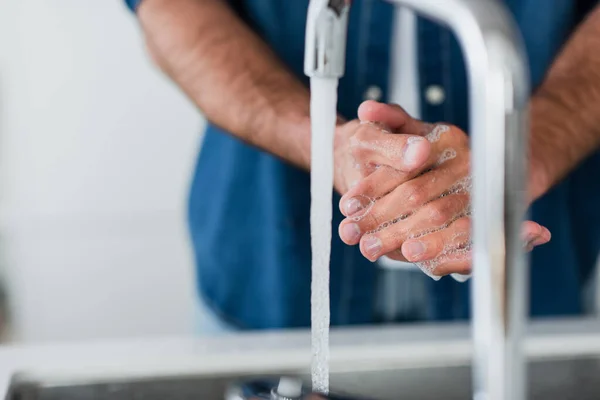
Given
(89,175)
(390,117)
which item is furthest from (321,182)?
(89,175)

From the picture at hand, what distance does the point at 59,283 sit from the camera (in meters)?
1.01

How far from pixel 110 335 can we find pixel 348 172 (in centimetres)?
88

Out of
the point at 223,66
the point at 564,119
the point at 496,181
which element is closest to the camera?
the point at 496,181

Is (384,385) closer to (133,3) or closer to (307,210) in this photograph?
(307,210)

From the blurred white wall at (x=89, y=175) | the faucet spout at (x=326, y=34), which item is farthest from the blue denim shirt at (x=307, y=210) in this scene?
the blurred white wall at (x=89, y=175)

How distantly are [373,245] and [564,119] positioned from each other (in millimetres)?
156

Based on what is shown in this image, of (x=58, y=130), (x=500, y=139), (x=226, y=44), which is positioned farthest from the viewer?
(x=58, y=130)

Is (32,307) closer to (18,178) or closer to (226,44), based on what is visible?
(18,178)

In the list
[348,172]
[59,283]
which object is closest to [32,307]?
[59,283]

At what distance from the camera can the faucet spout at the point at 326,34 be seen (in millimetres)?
223

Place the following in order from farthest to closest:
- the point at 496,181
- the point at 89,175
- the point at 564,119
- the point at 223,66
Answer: the point at 89,175
the point at 223,66
the point at 564,119
the point at 496,181

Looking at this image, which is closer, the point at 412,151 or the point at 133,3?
the point at 412,151

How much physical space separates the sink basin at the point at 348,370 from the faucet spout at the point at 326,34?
19 centimetres

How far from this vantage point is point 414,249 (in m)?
0.19
